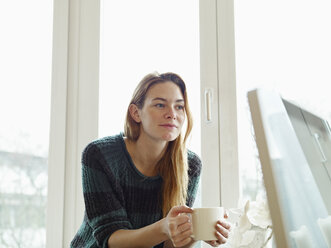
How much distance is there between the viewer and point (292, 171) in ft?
1.77

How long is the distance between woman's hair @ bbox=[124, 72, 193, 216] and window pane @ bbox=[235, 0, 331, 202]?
303 millimetres

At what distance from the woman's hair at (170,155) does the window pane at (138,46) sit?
380 mm

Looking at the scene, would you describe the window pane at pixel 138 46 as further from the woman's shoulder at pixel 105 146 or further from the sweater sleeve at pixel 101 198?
the sweater sleeve at pixel 101 198

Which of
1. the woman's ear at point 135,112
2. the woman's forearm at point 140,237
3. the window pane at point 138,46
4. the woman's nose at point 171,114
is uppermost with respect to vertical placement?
the window pane at point 138,46

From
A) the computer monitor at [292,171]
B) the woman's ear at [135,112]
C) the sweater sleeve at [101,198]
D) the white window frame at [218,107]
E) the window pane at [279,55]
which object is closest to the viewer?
the computer monitor at [292,171]

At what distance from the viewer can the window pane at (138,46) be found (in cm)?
198

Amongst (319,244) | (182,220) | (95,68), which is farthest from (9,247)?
(319,244)

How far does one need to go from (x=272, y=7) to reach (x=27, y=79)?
119 cm

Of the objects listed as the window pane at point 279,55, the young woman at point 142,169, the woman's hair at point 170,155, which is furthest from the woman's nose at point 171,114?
the window pane at point 279,55

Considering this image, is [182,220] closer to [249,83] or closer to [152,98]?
[152,98]

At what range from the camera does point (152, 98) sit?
59.5 inches

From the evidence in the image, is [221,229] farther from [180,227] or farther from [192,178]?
[192,178]

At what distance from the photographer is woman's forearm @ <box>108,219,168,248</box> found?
1.19 meters

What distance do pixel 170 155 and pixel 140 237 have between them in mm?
416
